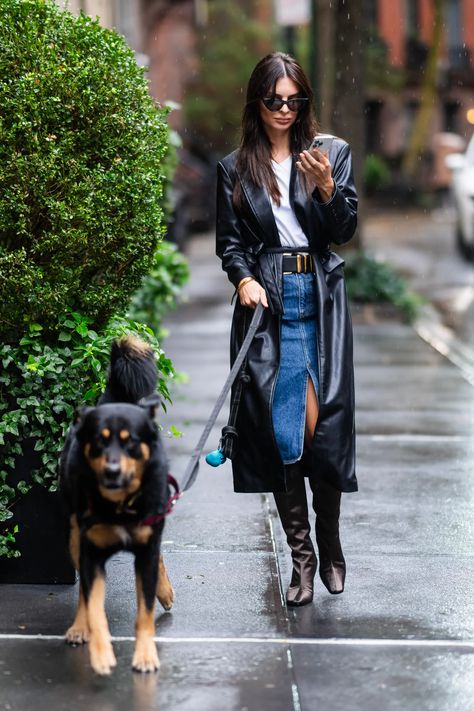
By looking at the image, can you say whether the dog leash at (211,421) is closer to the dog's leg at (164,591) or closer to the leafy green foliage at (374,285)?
the dog's leg at (164,591)

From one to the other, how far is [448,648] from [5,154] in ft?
8.49

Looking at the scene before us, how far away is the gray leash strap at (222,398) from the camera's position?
4.64 meters

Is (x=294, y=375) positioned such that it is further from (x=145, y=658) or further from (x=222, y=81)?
(x=222, y=81)

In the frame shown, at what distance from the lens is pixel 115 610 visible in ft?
16.2

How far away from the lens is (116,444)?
4016mm

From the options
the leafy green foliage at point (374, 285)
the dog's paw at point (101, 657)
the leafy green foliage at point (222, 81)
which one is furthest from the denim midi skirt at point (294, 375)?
the leafy green foliage at point (222, 81)

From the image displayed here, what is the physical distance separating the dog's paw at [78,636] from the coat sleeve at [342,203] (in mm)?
1863

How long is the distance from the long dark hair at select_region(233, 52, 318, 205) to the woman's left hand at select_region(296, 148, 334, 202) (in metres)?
0.23

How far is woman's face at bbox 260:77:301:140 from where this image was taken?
4.95 meters

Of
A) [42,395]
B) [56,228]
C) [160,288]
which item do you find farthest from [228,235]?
[160,288]

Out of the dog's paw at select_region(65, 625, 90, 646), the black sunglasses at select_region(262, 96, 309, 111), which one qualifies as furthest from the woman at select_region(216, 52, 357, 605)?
the dog's paw at select_region(65, 625, 90, 646)

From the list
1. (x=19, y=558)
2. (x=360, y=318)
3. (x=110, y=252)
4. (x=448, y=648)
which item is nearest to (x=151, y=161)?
(x=110, y=252)

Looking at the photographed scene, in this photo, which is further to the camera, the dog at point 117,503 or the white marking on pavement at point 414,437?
the white marking on pavement at point 414,437

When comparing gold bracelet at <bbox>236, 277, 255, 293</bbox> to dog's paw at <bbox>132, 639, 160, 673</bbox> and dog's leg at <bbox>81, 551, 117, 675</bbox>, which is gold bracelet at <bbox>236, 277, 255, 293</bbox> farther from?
dog's paw at <bbox>132, 639, 160, 673</bbox>
